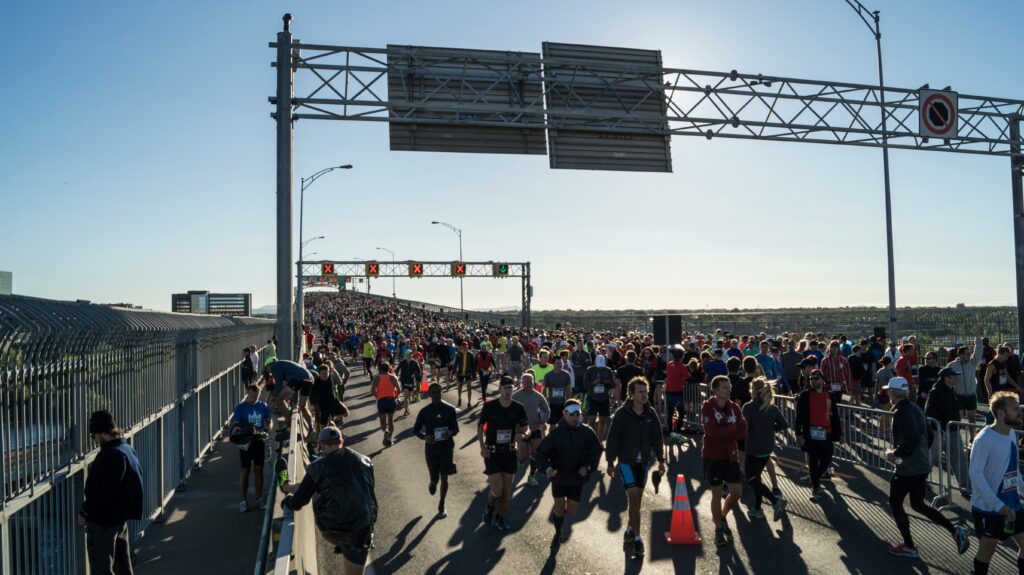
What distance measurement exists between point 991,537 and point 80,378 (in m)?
7.67

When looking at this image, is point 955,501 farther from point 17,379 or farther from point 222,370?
point 222,370

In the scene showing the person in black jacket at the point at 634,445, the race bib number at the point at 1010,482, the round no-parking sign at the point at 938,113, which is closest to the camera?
the race bib number at the point at 1010,482

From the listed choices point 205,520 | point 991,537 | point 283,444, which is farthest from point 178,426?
point 991,537

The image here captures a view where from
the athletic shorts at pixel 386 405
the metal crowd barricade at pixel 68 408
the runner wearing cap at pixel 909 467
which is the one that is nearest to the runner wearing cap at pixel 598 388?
the athletic shorts at pixel 386 405

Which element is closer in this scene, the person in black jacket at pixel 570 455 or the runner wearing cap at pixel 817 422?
the person in black jacket at pixel 570 455

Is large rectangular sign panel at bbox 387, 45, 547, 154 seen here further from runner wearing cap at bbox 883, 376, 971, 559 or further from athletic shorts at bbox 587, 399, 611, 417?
runner wearing cap at bbox 883, 376, 971, 559

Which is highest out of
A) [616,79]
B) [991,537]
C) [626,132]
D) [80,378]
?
[616,79]

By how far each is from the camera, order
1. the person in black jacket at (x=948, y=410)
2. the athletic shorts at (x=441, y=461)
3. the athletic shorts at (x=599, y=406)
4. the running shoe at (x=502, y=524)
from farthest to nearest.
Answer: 1. the athletic shorts at (x=599, y=406)
2. the person in black jacket at (x=948, y=410)
3. the athletic shorts at (x=441, y=461)
4. the running shoe at (x=502, y=524)

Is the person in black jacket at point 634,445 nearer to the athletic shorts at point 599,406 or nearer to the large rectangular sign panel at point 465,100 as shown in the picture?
the athletic shorts at point 599,406

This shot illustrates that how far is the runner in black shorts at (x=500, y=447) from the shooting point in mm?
9453

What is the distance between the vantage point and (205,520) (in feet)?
33.9

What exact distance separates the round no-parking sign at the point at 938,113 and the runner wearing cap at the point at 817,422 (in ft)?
35.5

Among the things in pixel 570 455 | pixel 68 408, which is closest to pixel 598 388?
pixel 570 455

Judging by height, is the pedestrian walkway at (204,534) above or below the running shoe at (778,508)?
below
